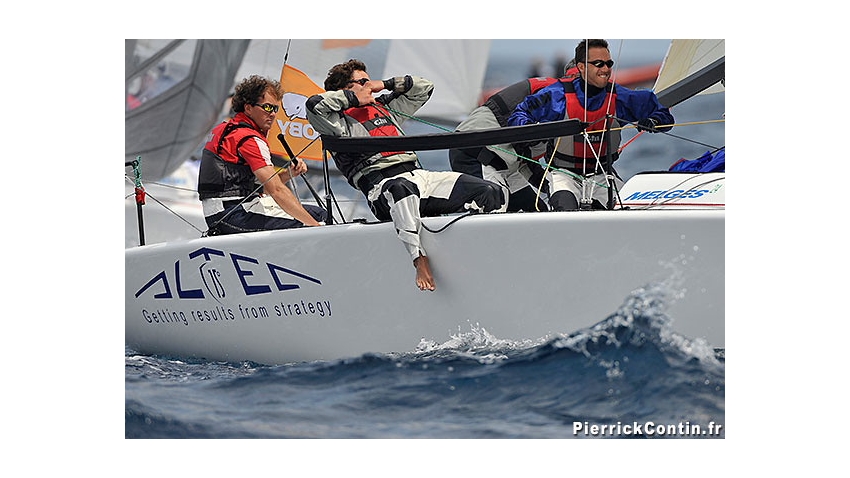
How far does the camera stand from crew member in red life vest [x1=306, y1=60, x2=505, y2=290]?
11.6 ft

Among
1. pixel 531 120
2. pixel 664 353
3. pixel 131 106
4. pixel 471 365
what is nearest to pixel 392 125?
pixel 531 120

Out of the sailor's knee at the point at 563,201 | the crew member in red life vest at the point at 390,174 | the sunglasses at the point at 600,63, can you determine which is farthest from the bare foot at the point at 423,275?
the sunglasses at the point at 600,63

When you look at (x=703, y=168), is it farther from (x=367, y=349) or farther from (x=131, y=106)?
(x=131, y=106)

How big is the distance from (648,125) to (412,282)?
1.04 meters

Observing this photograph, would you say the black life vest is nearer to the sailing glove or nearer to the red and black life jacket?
the red and black life jacket

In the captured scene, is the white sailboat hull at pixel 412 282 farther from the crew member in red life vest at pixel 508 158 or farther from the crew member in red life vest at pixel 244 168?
the crew member in red life vest at pixel 508 158

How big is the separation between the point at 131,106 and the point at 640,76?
355 cm

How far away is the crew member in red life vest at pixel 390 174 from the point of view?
3537 millimetres

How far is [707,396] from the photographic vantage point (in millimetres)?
3221

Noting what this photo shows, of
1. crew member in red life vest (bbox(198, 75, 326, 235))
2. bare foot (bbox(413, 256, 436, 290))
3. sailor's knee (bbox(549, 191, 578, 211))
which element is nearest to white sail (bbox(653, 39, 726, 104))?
sailor's knee (bbox(549, 191, 578, 211))

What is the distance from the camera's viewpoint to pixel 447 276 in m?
3.49

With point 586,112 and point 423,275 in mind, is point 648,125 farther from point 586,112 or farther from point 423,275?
point 423,275

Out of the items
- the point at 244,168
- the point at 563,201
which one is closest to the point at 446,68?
the point at 244,168

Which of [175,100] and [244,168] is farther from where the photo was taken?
[175,100]
